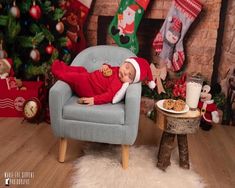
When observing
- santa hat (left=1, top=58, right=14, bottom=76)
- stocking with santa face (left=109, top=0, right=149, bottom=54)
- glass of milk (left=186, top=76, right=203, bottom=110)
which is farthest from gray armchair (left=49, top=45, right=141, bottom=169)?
stocking with santa face (left=109, top=0, right=149, bottom=54)

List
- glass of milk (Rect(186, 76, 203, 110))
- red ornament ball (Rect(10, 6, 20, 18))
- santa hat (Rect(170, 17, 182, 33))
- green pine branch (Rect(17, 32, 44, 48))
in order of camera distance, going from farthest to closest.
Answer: santa hat (Rect(170, 17, 182, 33))
green pine branch (Rect(17, 32, 44, 48))
red ornament ball (Rect(10, 6, 20, 18))
glass of milk (Rect(186, 76, 203, 110))

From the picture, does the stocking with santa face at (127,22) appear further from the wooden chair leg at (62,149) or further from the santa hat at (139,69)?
the wooden chair leg at (62,149)

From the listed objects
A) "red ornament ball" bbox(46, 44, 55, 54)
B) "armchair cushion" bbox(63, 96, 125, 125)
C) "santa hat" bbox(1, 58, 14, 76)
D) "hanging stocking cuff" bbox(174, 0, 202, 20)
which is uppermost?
"hanging stocking cuff" bbox(174, 0, 202, 20)

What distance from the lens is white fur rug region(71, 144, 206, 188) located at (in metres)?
1.92

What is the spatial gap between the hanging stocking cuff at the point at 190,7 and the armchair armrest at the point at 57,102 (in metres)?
1.46

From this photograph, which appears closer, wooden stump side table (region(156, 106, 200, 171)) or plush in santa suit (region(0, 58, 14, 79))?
wooden stump side table (region(156, 106, 200, 171))

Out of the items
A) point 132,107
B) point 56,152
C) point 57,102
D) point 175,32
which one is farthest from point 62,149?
point 175,32

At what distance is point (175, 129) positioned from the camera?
6.41 ft

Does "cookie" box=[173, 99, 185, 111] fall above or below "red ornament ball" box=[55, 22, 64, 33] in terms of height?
below

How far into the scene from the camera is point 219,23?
2.79 m

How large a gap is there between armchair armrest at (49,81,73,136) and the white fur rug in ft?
1.10

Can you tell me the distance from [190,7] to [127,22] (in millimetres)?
627

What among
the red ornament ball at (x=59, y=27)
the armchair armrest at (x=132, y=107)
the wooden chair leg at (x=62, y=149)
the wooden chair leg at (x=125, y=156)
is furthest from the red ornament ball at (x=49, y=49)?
the wooden chair leg at (x=125, y=156)

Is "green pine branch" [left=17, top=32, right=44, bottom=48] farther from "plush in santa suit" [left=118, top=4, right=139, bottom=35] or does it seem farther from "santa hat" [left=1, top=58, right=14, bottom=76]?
"plush in santa suit" [left=118, top=4, right=139, bottom=35]
